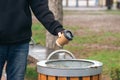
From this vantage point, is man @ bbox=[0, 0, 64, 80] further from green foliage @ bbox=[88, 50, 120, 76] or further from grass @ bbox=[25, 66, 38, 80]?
green foliage @ bbox=[88, 50, 120, 76]

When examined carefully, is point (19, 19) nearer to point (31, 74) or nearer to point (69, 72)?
point (69, 72)

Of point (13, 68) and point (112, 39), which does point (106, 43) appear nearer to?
point (112, 39)

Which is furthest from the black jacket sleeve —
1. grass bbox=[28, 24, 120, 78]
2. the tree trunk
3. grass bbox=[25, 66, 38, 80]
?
the tree trunk

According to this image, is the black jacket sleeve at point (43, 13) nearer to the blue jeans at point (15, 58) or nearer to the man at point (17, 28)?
the man at point (17, 28)

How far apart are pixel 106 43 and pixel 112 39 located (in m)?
1.11

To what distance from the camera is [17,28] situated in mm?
3998

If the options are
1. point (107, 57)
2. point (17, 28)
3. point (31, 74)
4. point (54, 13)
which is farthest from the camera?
point (107, 57)

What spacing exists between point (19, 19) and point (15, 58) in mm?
310

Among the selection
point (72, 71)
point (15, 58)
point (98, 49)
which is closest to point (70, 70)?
point (72, 71)

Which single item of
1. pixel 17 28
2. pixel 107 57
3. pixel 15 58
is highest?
pixel 17 28

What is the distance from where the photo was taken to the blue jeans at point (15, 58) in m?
4.02

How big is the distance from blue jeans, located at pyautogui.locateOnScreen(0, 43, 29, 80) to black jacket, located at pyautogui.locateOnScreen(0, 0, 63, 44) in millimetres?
52

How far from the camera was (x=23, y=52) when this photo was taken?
4.07m

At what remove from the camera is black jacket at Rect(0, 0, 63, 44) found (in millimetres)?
3953
